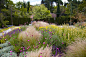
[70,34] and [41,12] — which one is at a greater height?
[41,12]

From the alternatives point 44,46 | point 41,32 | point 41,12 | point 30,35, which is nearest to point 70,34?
point 41,32

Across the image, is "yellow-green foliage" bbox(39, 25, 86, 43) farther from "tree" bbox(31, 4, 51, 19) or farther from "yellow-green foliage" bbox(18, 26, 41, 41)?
"tree" bbox(31, 4, 51, 19)

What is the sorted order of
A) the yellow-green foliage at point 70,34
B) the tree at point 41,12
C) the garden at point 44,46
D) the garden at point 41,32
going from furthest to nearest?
the tree at point 41,12 < the yellow-green foliage at point 70,34 < the garden at point 41,32 < the garden at point 44,46

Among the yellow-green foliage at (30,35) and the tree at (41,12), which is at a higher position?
the tree at (41,12)

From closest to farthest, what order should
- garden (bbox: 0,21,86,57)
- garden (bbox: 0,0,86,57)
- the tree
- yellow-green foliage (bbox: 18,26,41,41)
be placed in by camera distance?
garden (bbox: 0,21,86,57)
garden (bbox: 0,0,86,57)
yellow-green foliage (bbox: 18,26,41,41)
the tree

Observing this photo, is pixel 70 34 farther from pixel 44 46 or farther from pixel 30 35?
pixel 30 35

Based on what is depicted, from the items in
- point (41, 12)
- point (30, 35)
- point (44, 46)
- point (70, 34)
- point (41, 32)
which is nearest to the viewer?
point (44, 46)

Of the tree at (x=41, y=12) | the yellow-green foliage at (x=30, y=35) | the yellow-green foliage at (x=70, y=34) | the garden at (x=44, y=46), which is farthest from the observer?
the tree at (x=41, y=12)

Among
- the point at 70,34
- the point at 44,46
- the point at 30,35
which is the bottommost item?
the point at 44,46

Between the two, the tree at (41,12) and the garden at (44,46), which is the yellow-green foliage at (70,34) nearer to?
the garden at (44,46)

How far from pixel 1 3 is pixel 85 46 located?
21312 mm

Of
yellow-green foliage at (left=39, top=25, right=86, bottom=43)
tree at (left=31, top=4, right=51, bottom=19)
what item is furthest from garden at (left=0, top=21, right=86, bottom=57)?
tree at (left=31, top=4, right=51, bottom=19)

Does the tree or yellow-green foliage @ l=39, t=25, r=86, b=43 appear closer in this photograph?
yellow-green foliage @ l=39, t=25, r=86, b=43

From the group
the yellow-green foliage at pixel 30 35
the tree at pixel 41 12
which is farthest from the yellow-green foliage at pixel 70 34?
the tree at pixel 41 12
